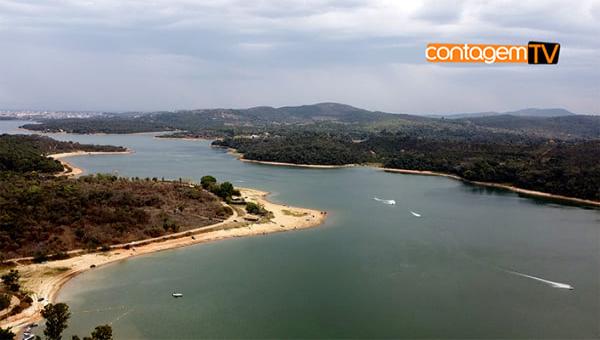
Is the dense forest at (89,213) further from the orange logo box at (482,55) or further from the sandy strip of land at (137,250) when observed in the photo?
the orange logo box at (482,55)

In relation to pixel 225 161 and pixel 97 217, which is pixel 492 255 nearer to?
pixel 97 217

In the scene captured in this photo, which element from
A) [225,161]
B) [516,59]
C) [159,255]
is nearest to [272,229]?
[159,255]

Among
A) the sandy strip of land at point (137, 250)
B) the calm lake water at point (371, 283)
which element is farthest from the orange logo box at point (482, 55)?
the sandy strip of land at point (137, 250)

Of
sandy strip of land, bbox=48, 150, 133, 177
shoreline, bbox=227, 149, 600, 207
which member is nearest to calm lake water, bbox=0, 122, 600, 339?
shoreline, bbox=227, 149, 600, 207

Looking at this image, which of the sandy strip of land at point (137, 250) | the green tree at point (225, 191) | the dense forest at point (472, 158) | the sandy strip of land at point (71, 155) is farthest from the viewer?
the sandy strip of land at point (71, 155)

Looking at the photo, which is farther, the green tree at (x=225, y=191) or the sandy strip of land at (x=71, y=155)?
the sandy strip of land at (x=71, y=155)

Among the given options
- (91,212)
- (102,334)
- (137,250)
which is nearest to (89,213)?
(91,212)

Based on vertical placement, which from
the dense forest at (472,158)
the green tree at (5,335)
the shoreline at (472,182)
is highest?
the dense forest at (472,158)
